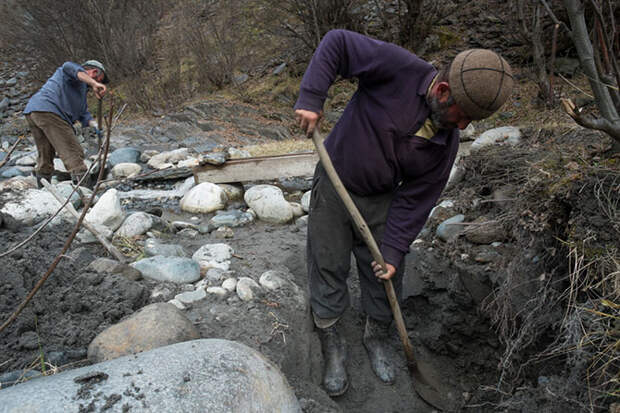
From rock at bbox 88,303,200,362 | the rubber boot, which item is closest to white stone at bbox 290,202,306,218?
the rubber boot

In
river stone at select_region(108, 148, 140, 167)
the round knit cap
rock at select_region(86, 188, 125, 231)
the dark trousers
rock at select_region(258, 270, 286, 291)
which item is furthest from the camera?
river stone at select_region(108, 148, 140, 167)

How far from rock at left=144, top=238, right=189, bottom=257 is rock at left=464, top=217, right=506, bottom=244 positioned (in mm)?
2206

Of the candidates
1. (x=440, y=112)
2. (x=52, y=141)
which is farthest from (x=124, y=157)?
(x=440, y=112)

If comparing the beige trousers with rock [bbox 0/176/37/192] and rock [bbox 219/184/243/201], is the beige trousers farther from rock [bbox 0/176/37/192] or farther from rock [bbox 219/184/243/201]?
rock [bbox 219/184/243/201]

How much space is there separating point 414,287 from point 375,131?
1.66 m

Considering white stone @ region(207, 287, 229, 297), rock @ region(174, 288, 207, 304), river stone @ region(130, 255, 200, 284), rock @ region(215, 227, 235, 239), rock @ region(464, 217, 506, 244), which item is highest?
river stone @ region(130, 255, 200, 284)

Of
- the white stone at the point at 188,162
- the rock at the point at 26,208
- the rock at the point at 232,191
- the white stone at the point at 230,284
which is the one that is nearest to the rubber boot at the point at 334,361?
the white stone at the point at 230,284

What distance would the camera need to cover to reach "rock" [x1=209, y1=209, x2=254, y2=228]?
13.4ft

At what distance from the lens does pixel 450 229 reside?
3.46 meters

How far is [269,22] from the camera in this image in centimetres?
956

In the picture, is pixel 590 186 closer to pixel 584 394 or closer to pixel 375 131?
pixel 584 394

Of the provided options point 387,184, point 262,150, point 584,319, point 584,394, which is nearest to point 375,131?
point 387,184

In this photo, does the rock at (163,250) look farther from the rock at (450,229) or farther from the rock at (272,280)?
the rock at (450,229)

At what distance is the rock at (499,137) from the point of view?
175 inches
